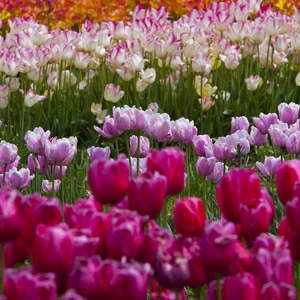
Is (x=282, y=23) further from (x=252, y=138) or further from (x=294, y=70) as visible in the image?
(x=252, y=138)

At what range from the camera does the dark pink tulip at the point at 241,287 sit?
1354mm

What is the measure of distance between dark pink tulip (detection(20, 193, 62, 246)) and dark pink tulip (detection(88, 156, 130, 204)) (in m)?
0.13

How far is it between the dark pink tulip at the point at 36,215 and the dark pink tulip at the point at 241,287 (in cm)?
36

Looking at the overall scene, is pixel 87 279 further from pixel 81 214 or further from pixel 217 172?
pixel 217 172

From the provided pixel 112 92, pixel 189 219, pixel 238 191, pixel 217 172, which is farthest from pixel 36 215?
pixel 112 92

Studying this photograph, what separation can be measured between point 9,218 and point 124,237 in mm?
210

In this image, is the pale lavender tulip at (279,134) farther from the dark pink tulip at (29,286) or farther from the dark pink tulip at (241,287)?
the dark pink tulip at (29,286)

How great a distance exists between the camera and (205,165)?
10.0ft

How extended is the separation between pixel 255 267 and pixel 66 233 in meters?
0.34

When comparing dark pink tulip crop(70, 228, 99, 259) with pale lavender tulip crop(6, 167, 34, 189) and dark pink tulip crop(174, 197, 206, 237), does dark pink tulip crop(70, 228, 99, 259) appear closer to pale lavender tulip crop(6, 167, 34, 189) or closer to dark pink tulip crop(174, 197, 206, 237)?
dark pink tulip crop(174, 197, 206, 237)

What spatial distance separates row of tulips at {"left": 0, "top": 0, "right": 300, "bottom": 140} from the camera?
17.1ft

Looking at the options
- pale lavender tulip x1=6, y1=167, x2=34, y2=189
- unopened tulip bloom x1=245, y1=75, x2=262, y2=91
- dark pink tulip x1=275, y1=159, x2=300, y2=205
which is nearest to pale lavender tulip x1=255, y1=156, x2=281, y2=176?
pale lavender tulip x1=6, y1=167, x2=34, y2=189

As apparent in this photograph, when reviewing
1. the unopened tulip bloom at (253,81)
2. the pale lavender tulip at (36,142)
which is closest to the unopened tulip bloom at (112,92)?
the unopened tulip bloom at (253,81)

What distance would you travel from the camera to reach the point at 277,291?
136cm
